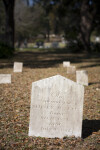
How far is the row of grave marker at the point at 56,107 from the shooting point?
505 centimetres

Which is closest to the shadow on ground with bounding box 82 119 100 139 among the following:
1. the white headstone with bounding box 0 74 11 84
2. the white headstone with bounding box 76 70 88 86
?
the white headstone with bounding box 76 70 88 86

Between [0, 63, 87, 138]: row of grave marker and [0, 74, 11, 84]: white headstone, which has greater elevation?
[0, 63, 87, 138]: row of grave marker

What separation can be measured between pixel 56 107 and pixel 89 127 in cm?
128

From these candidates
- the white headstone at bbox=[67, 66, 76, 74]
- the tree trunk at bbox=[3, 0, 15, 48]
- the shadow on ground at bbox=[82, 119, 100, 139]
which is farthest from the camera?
the tree trunk at bbox=[3, 0, 15, 48]

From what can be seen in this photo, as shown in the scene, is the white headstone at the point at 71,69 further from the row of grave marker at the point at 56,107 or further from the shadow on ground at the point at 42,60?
the row of grave marker at the point at 56,107

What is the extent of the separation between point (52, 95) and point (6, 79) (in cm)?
562

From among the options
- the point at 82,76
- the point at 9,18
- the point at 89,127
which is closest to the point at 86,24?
the point at 9,18

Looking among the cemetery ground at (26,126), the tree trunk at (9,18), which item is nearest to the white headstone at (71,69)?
the cemetery ground at (26,126)

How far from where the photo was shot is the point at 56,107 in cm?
511

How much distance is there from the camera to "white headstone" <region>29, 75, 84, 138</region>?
5.05 meters

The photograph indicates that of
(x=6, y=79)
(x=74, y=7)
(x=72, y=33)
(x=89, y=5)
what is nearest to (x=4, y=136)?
(x=6, y=79)

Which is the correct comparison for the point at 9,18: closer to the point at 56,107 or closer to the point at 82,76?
the point at 82,76

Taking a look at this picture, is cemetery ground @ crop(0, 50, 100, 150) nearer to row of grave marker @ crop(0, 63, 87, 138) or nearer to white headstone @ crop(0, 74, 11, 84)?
row of grave marker @ crop(0, 63, 87, 138)

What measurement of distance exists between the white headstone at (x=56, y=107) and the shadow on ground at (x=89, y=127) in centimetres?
45
